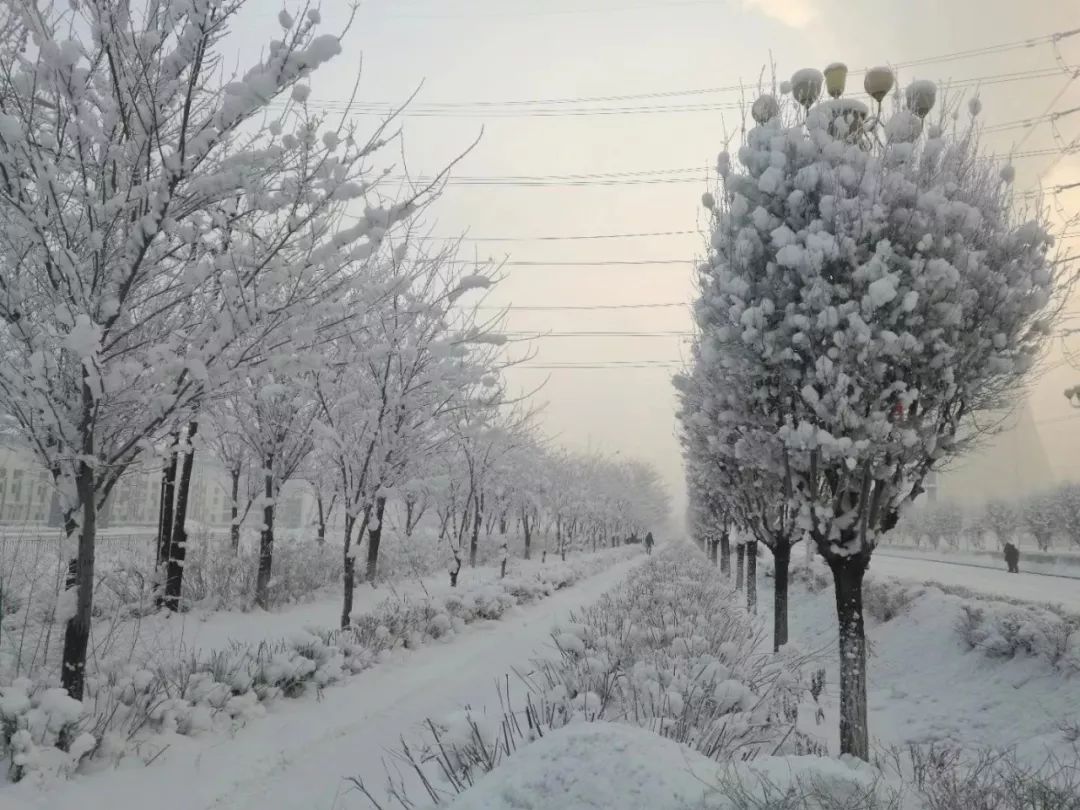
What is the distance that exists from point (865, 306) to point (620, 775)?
412 cm

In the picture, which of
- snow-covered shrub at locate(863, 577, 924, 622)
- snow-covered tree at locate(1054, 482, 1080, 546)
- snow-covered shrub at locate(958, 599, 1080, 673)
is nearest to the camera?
snow-covered shrub at locate(958, 599, 1080, 673)

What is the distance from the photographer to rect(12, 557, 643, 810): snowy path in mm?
3854

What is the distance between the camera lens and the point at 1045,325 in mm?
5488

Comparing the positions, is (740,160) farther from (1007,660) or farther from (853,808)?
(1007,660)

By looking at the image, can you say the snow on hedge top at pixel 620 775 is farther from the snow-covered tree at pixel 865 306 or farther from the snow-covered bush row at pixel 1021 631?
the snow-covered bush row at pixel 1021 631

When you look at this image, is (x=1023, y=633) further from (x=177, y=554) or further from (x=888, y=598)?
(x=177, y=554)

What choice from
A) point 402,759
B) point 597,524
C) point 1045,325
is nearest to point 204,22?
point 402,759

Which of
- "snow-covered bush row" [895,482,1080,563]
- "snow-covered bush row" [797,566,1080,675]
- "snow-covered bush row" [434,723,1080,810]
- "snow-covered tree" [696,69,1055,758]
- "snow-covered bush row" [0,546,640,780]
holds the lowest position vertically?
"snow-covered bush row" [895,482,1080,563]

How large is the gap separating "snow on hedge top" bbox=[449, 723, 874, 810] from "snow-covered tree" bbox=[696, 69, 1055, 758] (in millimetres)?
2970

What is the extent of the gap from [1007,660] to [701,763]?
8464 mm

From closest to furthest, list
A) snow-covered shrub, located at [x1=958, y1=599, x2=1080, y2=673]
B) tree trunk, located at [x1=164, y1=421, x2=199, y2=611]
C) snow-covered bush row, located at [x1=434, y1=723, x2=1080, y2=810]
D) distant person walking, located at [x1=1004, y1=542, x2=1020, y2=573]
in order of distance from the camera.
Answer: snow-covered bush row, located at [x1=434, y1=723, x2=1080, y2=810]
snow-covered shrub, located at [x1=958, y1=599, x2=1080, y2=673]
tree trunk, located at [x1=164, y1=421, x2=199, y2=611]
distant person walking, located at [x1=1004, y1=542, x2=1020, y2=573]

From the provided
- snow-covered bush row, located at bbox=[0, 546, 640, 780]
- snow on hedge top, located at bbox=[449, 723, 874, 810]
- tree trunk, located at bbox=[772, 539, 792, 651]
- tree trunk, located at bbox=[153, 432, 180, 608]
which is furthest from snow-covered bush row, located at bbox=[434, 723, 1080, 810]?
tree trunk, located at bbox=[153, 432, 180, 608]

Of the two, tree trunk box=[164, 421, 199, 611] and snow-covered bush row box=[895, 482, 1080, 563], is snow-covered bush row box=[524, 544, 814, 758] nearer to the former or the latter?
tree trunk box=[164, 421, 199, 611]

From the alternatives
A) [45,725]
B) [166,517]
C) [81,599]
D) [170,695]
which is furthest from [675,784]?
[166,517]
